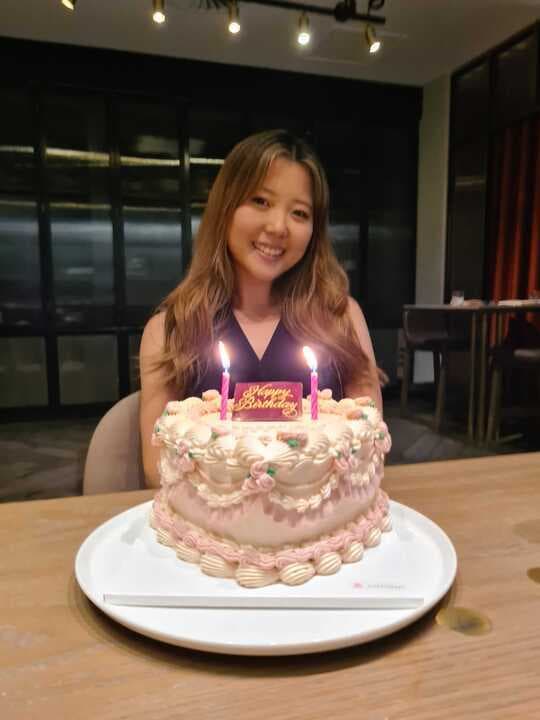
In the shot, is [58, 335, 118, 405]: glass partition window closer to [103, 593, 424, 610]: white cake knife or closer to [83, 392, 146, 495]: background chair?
[83, 392, 146, 495]: background chair

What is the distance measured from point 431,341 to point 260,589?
4.55 metres

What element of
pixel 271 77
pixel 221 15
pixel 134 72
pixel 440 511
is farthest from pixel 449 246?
pixel 440 511

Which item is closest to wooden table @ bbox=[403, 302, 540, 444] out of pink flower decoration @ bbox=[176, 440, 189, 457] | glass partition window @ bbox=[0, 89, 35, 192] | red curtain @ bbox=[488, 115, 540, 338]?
red curtain @ bbox=[488, 115, 540, 338]

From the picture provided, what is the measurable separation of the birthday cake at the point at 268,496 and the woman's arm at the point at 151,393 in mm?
527

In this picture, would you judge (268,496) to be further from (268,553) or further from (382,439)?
(382,439)

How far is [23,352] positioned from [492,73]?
17.0 feet

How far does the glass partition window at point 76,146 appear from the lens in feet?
16.4

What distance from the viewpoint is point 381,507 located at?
2.71ft

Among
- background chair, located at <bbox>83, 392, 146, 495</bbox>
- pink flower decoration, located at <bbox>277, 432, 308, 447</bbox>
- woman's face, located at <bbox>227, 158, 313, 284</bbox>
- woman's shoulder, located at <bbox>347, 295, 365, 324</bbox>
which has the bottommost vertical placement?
background chair, located at <bbox>83, 392, 146, 495</bbox>

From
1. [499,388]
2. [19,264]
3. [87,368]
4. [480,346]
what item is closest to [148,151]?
[19,264]

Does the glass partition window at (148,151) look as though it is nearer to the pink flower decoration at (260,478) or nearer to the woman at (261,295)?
the woman at (261,295)

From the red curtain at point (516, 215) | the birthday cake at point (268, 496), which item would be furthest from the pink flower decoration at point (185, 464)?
the red curtain at point (516, 215)

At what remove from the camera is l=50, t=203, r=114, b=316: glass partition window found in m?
5.15

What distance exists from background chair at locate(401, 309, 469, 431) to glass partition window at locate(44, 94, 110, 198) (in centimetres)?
321
